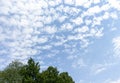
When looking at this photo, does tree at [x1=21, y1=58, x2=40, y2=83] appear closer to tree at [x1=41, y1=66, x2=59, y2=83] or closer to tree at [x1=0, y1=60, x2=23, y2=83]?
tree at [x1=41, y1=66, x2=59, y2=83]

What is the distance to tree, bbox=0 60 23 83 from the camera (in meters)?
67.4

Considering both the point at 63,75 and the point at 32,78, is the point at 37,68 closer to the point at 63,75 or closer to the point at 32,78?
the point at 32,78

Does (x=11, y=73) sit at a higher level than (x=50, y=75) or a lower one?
higher

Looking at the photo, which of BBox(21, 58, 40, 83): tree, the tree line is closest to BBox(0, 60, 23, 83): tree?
the tree line

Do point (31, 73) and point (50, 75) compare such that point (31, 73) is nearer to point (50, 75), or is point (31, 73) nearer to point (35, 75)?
point (35, 75)

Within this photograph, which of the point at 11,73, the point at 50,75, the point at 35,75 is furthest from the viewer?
the point at 11,73

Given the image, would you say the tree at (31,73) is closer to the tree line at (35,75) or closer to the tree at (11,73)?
the tree line at (35,75)

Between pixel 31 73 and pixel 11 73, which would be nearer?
pixel 31 73

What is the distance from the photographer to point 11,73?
7062 cm

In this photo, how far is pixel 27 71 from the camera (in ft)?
190

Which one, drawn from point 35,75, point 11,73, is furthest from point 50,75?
point 11,73

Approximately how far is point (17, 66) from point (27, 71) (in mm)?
15885

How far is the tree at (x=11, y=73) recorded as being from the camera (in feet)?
221

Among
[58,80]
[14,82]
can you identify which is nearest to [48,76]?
[58,80]
